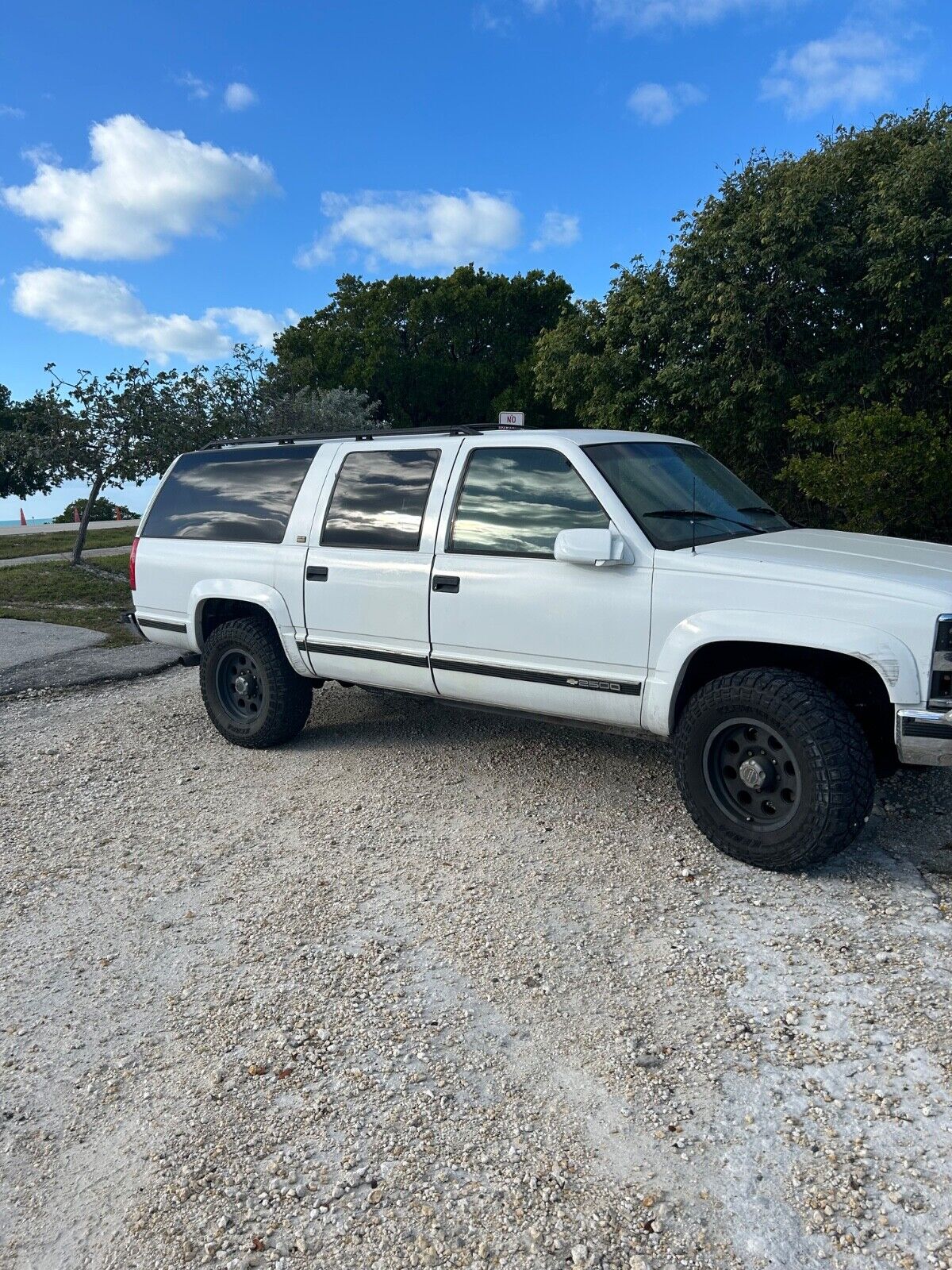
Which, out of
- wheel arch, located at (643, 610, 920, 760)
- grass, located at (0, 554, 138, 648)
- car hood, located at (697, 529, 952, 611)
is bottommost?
grass, located at (0, 554, 138, 648)

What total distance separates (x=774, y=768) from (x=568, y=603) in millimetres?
1189

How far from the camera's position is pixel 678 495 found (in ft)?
15.0

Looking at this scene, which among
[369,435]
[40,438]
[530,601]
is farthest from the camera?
[40,438]

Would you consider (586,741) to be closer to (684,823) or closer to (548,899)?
(684,823)

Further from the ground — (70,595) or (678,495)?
(678,495)

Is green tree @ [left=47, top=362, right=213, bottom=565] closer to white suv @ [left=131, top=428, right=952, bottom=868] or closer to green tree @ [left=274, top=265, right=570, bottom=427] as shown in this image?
white suv @ [left=131, top=428, right=952, bottom=868]

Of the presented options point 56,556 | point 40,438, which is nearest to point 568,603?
point 40,438

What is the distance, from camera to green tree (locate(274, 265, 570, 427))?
33.3 meters

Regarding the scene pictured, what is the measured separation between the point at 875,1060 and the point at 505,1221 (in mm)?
1267

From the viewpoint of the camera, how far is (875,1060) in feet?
8.75

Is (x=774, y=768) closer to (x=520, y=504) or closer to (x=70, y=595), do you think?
(x=520, y=504)

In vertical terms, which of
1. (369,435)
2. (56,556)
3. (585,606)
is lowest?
(56,556)

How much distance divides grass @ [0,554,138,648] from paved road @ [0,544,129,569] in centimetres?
39

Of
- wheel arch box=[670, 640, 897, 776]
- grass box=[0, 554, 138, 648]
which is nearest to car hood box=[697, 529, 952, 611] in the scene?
wheel arch box=[670, 640, 897, 776]
